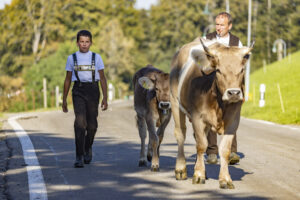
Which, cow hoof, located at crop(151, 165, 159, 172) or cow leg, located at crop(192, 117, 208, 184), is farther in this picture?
cow hoof, located at crop(151, 165, 159, 172)

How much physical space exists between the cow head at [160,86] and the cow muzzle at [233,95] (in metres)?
2.54

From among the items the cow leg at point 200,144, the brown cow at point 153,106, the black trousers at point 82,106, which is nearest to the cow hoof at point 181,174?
the cow leg at point 200,144

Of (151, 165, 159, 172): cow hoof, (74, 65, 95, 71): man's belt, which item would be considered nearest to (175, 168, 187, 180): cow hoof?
(151, 165, 159, 172): cow hoof

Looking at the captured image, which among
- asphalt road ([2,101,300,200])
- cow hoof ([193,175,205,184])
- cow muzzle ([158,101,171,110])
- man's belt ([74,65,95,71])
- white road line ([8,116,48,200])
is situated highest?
man's belt ([74,65,95,71])

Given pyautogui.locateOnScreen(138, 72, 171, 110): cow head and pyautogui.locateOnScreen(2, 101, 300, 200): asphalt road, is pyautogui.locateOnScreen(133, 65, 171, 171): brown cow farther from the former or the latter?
pyautogui.locateOnScreen(2, 101, 300, 200): asphalt road

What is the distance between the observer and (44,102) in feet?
135

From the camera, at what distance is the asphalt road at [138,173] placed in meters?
6.79

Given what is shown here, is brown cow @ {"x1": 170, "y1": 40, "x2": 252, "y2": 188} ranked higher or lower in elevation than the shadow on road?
higher

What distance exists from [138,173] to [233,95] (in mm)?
2360

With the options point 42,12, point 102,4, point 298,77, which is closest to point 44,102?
point 298,77

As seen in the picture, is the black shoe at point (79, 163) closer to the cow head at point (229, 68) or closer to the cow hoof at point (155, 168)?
the cow hoof at point (155, 168)

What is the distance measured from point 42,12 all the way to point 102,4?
13.5 meters

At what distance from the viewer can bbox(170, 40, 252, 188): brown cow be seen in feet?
21.7

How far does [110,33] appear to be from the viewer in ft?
229
